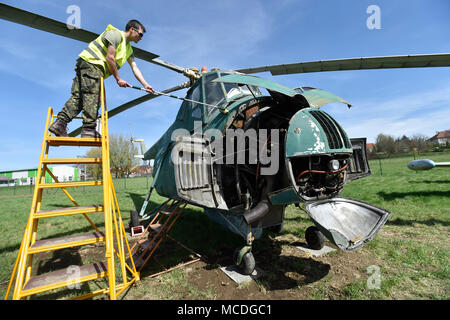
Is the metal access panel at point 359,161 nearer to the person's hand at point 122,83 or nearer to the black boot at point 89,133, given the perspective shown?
the person's hand at point 122,83

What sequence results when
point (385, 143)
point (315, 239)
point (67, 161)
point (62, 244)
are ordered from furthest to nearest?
1. point (385, 143)
2. point (315, 239)
3. point (67, 161)
4. point (62, 244)

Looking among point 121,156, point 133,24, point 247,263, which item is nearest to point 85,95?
point 133,24

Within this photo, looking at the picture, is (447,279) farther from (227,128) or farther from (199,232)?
(199,232)

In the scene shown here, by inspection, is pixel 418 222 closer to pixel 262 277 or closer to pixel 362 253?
pixel 362 253

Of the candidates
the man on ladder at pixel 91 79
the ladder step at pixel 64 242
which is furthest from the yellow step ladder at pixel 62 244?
the man on ladder at pixel 91 79

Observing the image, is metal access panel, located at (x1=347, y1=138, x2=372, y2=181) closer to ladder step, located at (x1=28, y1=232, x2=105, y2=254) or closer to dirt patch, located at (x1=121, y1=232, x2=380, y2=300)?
dirt patch, located at (x1=121, y1=232, x2=380, y2=300)

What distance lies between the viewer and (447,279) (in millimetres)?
3256

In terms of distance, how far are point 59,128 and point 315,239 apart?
5.05 meters

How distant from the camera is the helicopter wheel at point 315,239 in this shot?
4523 mm

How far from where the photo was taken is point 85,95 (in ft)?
10.8

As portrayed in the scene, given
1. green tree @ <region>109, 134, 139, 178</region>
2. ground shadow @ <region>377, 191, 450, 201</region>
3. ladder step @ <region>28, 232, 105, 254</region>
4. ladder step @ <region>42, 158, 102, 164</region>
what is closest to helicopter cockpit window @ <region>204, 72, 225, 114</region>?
ladder step @ <region>42, 158, 102, 164</region>

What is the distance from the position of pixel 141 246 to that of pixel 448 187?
1266cm

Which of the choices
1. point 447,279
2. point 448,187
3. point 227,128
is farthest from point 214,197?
point 448,187

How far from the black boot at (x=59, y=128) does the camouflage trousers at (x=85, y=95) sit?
0.23 ft
